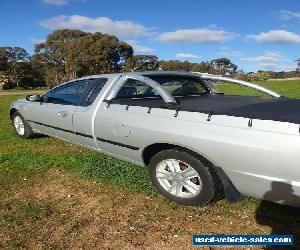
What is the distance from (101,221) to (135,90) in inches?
87.1

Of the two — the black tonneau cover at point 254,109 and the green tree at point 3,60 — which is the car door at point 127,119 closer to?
the black tonneau cover at point 254,109

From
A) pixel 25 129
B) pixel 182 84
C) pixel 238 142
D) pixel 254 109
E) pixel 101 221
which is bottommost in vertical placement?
pixel 101 221

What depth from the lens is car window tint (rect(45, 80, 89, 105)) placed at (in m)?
5.94

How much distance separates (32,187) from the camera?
5.01 metres

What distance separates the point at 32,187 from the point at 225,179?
8.73 ft

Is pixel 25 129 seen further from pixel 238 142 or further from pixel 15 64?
pixel 15 64

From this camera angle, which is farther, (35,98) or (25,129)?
(25,129)

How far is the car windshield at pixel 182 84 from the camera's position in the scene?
564cm

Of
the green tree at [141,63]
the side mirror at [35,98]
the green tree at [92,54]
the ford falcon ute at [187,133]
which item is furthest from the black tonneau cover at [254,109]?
the green tree at [141,63]

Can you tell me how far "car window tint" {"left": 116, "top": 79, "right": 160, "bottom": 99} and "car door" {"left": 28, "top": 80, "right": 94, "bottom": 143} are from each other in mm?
723

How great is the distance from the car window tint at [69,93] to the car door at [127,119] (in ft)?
2.63

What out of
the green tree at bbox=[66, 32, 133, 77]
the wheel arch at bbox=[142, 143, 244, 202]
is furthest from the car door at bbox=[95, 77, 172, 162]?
the green tree at bbox=[66, 32, 133, 77]

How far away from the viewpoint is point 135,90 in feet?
18.1

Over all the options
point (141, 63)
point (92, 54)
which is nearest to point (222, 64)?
point (141, 63)
